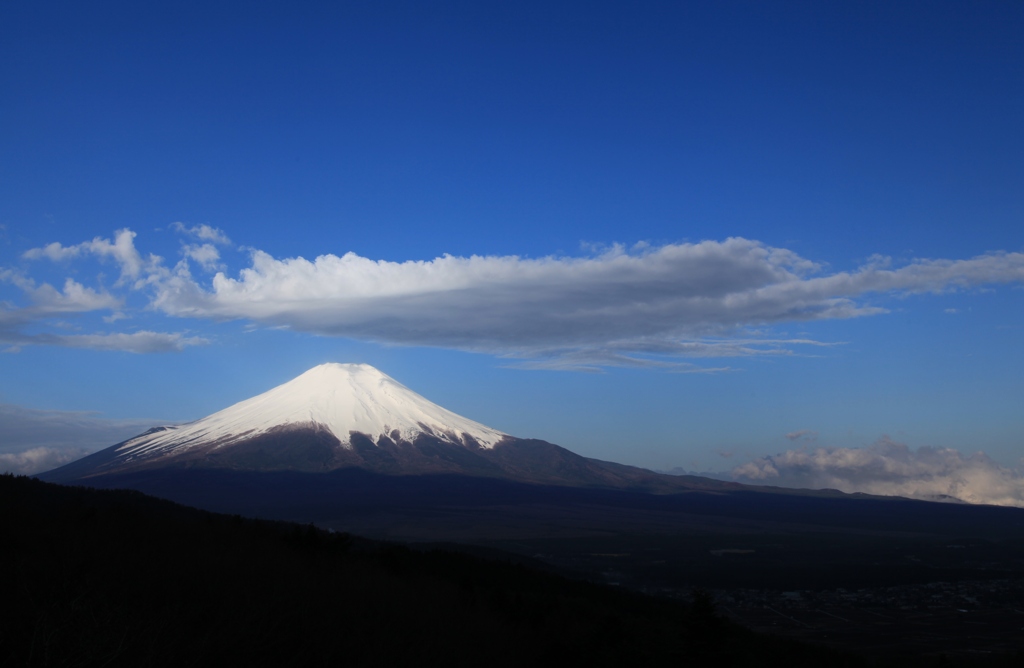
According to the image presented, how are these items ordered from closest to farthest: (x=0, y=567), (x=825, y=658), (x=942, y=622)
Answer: (x=0, y=567) < (x=825, y=658) < (x=942, y=622)

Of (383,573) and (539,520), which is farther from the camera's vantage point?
(539,520)

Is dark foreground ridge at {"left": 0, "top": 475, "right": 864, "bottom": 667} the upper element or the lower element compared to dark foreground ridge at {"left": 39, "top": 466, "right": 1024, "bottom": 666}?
upper

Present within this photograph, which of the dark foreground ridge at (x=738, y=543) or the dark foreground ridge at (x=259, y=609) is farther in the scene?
the dark foreground ridge at (x=738, y=543)

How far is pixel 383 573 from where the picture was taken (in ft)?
76.1

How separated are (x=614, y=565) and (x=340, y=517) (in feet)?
216

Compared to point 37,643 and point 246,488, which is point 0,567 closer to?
point 37,643

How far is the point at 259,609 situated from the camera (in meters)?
13.8

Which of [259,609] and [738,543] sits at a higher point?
[259,609]

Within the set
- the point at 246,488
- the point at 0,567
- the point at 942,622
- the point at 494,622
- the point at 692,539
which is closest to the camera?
the point at 0,567

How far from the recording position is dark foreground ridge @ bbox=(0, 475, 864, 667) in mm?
11047

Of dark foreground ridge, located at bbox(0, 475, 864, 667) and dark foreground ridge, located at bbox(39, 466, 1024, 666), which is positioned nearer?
dark foreground ridge, located at bbox(0, 475, 864, 667)

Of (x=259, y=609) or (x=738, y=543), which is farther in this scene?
(x=738, y=543)

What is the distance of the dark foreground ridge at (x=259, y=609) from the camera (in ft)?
36.2

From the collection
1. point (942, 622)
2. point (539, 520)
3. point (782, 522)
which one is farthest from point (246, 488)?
point (942, 622)
